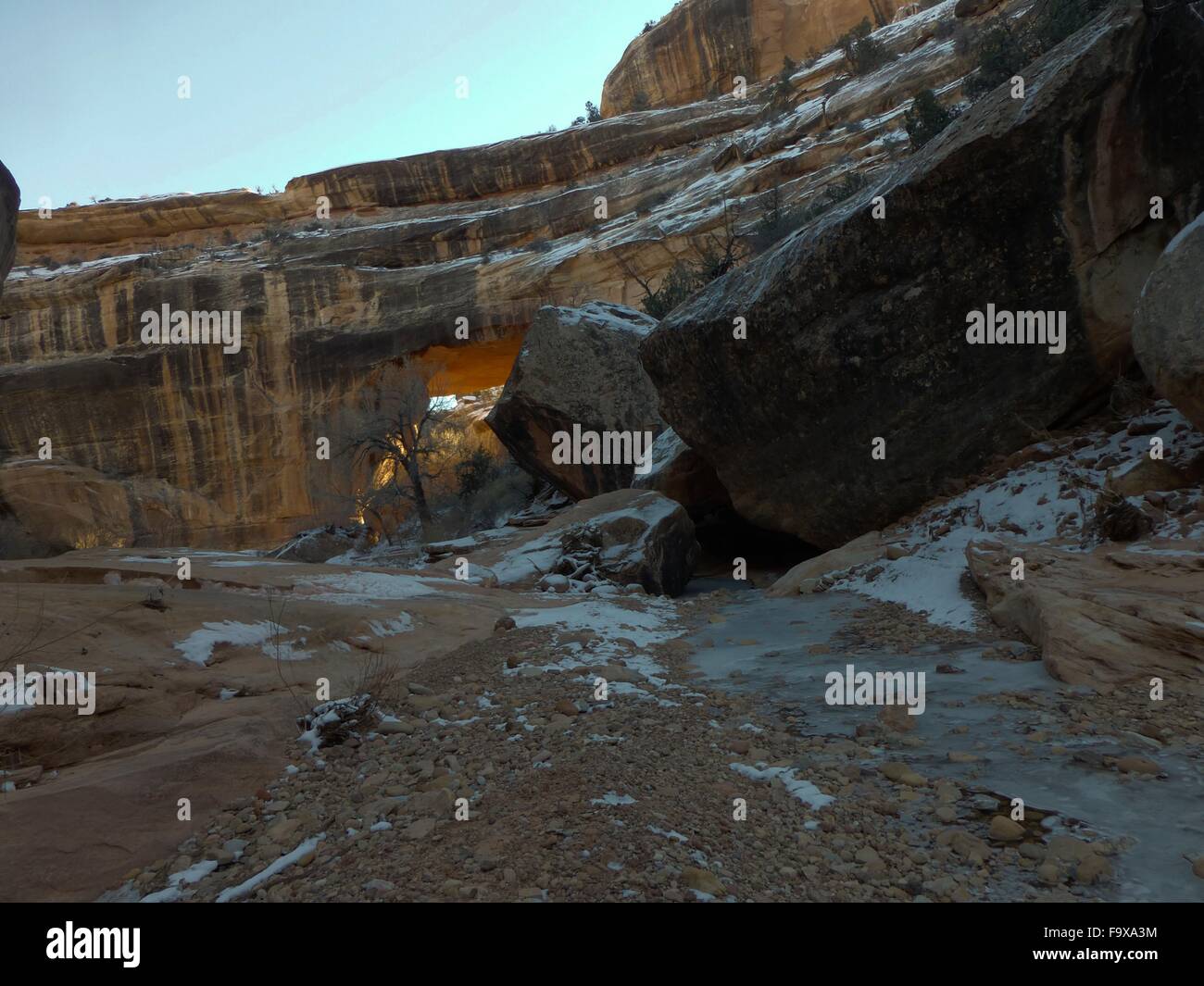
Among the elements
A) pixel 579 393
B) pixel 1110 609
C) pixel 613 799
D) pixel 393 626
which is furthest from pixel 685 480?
pixel 613 799

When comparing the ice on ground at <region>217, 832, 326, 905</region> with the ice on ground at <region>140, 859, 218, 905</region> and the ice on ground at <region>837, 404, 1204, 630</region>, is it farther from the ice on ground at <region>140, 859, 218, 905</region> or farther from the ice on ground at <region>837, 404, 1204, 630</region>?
the ice on ground at <region>837, 404, 1204, 630</region>

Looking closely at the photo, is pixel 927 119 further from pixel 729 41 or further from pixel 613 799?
pixel 729 41

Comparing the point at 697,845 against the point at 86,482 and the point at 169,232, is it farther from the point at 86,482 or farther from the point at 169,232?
the point at 169,232

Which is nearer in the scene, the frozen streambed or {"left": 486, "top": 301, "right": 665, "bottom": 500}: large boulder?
the frozen streambed

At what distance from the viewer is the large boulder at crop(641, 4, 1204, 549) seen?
21.7ft

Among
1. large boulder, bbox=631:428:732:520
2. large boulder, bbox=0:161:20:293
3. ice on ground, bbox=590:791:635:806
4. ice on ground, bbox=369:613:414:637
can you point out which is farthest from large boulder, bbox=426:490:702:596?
ice on ground, bbox=590:791:635:806

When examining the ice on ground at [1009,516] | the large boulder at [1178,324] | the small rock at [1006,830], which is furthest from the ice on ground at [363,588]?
the large boulder at [1178,324]

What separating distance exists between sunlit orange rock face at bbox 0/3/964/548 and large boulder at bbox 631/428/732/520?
13.5 meters

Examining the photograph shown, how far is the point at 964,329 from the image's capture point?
7.75 metres

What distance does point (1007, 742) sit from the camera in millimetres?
3082

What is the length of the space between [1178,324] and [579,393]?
10.3m
